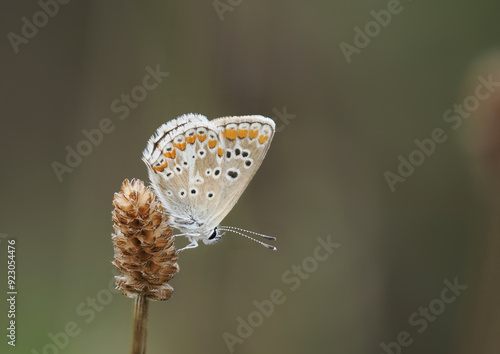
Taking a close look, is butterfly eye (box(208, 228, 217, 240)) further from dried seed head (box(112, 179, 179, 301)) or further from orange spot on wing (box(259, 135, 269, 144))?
dried seed head (box(112, 179, 179, 301))

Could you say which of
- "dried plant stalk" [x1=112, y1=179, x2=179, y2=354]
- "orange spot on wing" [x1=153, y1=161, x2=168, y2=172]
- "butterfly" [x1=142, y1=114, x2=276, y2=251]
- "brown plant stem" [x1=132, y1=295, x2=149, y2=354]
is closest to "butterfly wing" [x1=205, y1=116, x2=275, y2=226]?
"butterfly" [x1=142, y1=114, x2=276, y2=251]

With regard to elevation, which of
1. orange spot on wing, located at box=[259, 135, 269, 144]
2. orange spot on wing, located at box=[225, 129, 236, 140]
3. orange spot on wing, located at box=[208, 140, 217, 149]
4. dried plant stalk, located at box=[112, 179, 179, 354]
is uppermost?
orange spot on wing, located at box=[225, 129, 236, 140]

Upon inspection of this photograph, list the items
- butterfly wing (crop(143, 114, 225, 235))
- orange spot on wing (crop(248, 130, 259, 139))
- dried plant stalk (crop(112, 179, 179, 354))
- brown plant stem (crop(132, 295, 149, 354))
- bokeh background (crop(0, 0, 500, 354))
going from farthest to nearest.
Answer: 1. bokeh background (crop(0, 0, 500, 354))
2. orange spot on wing (crop(248, 130, 259, 139))
3. butterfly wing (crop(143, 114, 225, 235))
4. dried plant stalk (crop(112, 179, 179, 354))
5. brown plant stem (crop(132, 295, 149, 354))

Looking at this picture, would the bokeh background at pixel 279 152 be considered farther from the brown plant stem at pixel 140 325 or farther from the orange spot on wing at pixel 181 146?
the brown plant stem at pixel 140 325

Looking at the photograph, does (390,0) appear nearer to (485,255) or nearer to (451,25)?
(451,25)

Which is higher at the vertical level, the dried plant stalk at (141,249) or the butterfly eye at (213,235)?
the butterfly eye at (213,235)

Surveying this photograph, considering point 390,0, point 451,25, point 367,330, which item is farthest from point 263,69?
point 367,330

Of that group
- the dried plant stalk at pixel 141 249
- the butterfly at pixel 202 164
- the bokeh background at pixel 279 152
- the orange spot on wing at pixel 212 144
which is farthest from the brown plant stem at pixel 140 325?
the bokeh background at pixel 279 152
